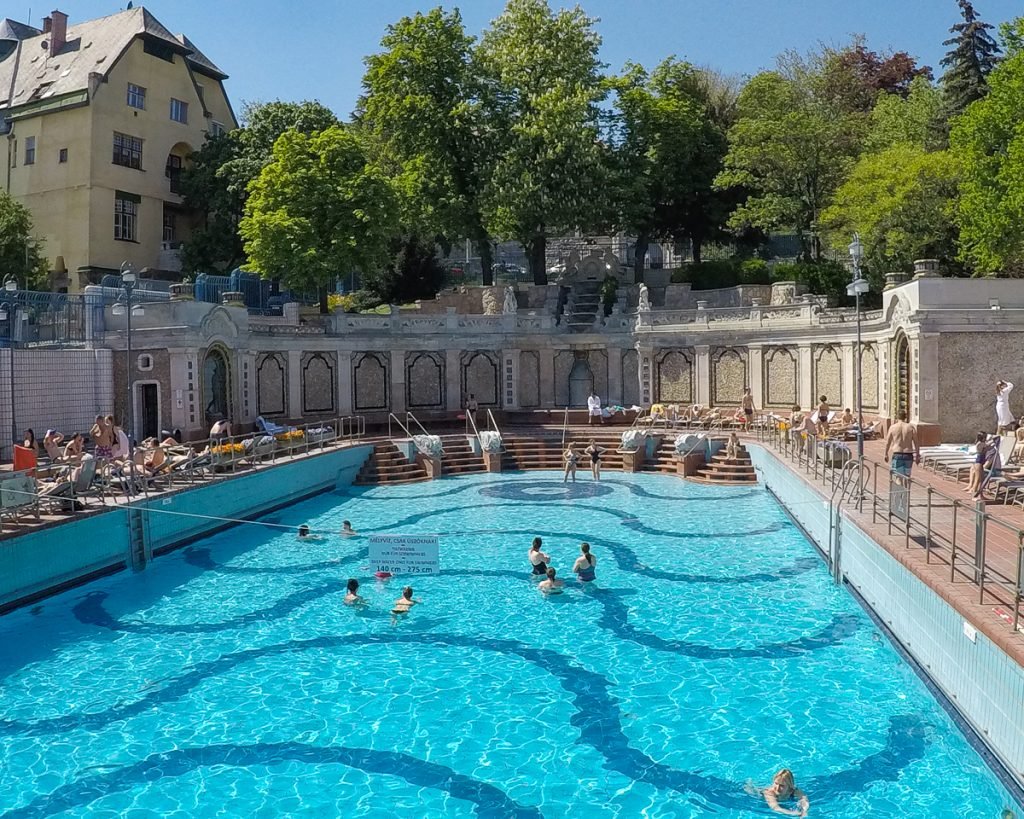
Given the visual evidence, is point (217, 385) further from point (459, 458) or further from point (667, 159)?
point (667, 159)

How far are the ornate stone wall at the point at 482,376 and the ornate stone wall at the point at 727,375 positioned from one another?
30.2 ft

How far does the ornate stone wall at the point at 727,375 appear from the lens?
3619cm

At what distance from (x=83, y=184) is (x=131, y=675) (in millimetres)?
38509

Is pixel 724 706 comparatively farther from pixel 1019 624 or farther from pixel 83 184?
pixel 83 184

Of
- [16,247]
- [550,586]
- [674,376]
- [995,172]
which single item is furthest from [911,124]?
[16,247]

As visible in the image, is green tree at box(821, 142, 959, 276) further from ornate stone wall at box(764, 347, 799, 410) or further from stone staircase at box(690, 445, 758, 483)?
stone staircase at box(690, 445, 758, 483)

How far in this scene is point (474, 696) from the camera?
12336 millimetres

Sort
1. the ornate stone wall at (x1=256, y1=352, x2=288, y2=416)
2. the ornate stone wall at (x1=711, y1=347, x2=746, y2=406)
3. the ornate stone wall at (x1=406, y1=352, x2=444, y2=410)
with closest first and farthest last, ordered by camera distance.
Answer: the ornate stone wall at (x1=256, y1=352, x2=288, y2=416) → the ornate stone wall at (x1=711, y1=347, x2=746, y2=406) → the ornate stone wall at (x1=406, y1=352, x2=444, y2=410)

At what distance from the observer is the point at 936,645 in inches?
449

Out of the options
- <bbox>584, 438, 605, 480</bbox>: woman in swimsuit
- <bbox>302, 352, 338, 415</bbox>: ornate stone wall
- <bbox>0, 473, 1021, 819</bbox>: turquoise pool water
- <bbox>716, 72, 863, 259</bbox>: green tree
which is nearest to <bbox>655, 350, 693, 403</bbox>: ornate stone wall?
<bbox>584, 438, 605, 480</bbox>: woman in swimsuit

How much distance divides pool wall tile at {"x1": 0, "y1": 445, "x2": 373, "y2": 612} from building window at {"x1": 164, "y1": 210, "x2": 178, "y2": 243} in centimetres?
2681

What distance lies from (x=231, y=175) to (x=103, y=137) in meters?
6.51

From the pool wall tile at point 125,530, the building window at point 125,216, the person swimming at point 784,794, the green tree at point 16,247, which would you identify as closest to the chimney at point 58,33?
the building window at point 125,216

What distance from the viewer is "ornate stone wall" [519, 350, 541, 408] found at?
39469mm
